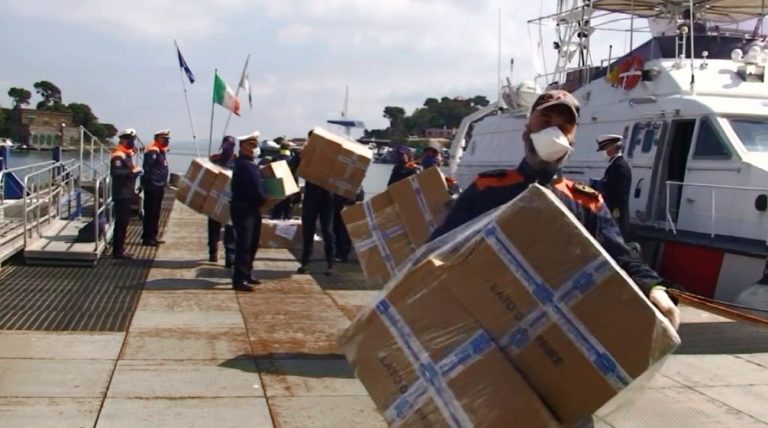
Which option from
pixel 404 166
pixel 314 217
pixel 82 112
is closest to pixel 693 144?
pixel 404 166

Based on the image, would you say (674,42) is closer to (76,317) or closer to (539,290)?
(76,317)

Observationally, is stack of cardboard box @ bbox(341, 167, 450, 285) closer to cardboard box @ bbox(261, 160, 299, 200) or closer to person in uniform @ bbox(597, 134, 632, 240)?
cardboard box @ bbox(261, 160, 299, 200)

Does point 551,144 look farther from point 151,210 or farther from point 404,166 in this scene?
point 151,210

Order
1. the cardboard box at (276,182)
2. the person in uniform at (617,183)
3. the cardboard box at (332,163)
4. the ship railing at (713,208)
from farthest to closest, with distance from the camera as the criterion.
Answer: the cardboard box at (332,163), the cardboard box at (276,182), the ship railing at (713,208), the person in uniform at (617,183)

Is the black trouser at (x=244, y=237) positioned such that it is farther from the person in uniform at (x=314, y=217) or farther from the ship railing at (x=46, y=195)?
the ship railing at (x=46, y=195)

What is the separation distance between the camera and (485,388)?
2.76 meters

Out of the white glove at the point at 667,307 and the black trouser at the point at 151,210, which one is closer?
the white glove at the point at 667,307

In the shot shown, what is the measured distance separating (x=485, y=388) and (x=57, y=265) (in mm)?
8963

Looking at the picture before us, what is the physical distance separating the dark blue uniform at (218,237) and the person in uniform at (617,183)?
14.4ft

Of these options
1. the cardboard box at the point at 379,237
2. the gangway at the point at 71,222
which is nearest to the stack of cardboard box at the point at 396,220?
the cardboard box at the point at 379,237

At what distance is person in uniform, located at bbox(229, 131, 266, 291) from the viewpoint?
9.64 m

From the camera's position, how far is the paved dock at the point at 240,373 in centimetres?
517

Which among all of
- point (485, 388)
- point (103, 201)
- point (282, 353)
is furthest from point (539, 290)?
point (103, 201)

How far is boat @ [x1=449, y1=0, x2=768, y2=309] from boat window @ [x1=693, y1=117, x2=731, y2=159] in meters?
0.01
